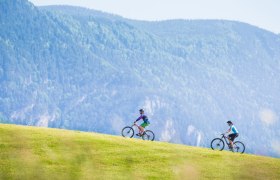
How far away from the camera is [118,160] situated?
37250 mm

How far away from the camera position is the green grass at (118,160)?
33625 mm

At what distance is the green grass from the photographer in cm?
3362

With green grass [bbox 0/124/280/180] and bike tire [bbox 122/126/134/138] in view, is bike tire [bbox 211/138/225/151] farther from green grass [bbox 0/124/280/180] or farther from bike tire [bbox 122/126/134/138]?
bike tire [bbox 122/126/134/138]

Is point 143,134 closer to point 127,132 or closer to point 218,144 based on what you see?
point 127,132

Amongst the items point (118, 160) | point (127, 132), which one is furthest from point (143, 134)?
point (118, 160)

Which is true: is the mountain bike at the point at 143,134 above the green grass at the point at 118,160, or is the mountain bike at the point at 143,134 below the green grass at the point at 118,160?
above

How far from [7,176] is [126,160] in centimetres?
899

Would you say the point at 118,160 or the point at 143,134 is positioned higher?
the point at 143,134

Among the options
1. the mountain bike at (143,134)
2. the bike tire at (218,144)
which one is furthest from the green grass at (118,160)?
the mountain bike at (143,134)

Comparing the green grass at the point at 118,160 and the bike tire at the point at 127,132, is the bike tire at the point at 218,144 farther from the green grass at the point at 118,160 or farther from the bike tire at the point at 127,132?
the bike tire at the point at 127,132

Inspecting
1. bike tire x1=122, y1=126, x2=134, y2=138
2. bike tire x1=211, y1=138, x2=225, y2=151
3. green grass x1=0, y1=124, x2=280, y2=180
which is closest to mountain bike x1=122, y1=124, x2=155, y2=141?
bike tire x1=122, y1=126, x2=134, y2=138

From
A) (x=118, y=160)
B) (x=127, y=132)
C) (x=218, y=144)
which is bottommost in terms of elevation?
(x=118, y=160)

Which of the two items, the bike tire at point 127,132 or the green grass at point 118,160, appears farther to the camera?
the bike tire at point 127,132

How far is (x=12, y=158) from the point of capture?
36562 mm
